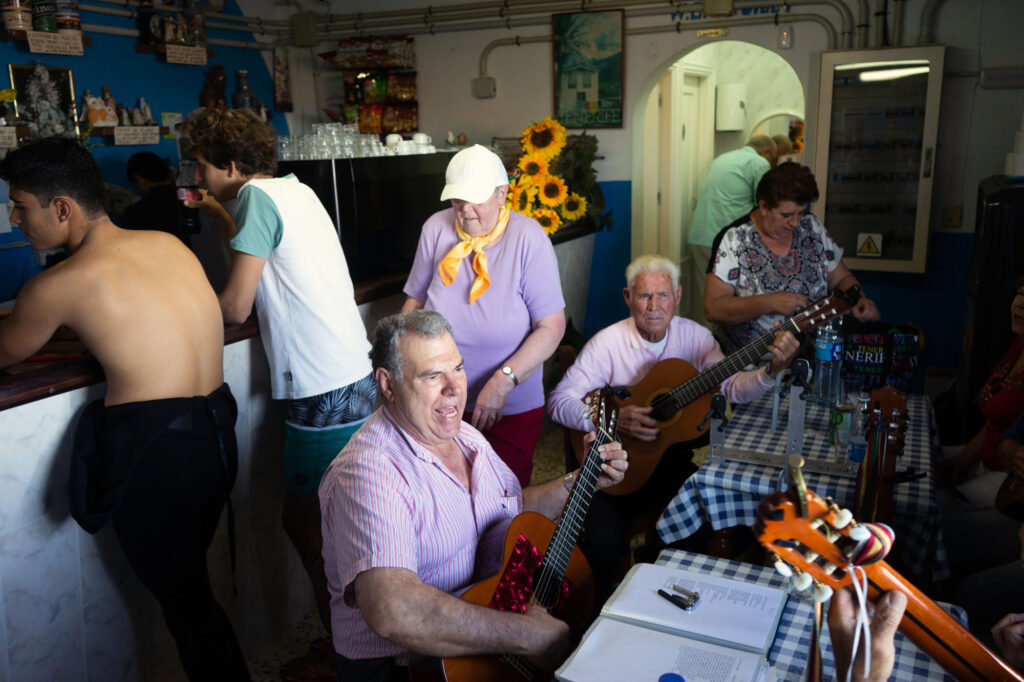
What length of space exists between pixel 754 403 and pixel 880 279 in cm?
262

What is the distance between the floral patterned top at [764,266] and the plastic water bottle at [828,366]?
650 mm

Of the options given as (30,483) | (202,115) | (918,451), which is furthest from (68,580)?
(918,451)

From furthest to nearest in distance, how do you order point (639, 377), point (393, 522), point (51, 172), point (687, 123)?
point (687, 123), point (639, 377), point (51, 172), point (393, 522)

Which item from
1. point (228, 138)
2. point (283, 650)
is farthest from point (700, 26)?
point (283, 650)

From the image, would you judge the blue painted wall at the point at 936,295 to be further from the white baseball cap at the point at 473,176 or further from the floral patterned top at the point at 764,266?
the white baseball cap at the point at 473,176

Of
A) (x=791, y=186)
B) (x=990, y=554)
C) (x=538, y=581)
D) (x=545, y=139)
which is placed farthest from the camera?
(x=545, y=139)

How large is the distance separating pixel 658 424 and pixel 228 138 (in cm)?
161

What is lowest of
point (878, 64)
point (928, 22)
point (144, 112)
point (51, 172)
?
point (51, 172)

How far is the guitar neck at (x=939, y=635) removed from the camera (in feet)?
3.45

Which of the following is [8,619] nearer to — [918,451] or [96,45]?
[918,451]

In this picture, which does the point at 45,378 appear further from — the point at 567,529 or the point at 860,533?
the point at 860,533

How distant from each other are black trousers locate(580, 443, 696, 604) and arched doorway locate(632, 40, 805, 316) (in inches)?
124

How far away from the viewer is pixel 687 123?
21.4 ft

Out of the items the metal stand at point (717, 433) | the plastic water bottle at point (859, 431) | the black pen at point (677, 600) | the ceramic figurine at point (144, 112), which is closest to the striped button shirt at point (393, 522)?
the black pen at point (677, 600)
